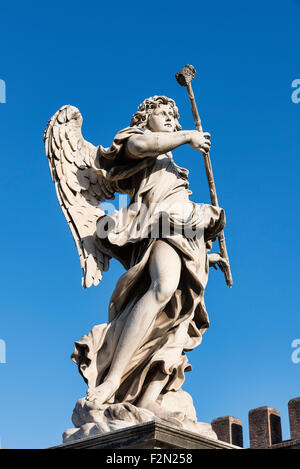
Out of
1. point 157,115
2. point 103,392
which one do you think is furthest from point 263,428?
point 103,392

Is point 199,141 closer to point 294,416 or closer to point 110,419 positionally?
point 110,419

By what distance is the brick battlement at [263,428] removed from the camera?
21.8 meters

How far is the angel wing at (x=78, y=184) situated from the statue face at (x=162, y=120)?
2.33 ft

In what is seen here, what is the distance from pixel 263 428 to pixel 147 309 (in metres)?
16.5

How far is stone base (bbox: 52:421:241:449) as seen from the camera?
5.62 meters

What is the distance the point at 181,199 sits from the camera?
7715 millimetres

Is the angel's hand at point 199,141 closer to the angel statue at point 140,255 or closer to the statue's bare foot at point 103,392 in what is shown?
the angel statue at point 140,255

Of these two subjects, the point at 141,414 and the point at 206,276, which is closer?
the point at 141,414

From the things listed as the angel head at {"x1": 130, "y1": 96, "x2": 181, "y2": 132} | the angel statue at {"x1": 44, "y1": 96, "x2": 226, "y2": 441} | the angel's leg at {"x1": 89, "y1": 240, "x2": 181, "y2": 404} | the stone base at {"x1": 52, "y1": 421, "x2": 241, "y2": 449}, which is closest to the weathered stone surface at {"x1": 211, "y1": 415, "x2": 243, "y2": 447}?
the angel statue at {"x1": 44, "y1": 96, "x2": 226, "y2": 441}

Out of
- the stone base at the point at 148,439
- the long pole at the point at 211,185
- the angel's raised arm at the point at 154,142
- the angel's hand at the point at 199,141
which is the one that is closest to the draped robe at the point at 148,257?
the angel's raised arm at the point at 154,142

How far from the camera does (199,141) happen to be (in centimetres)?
777
